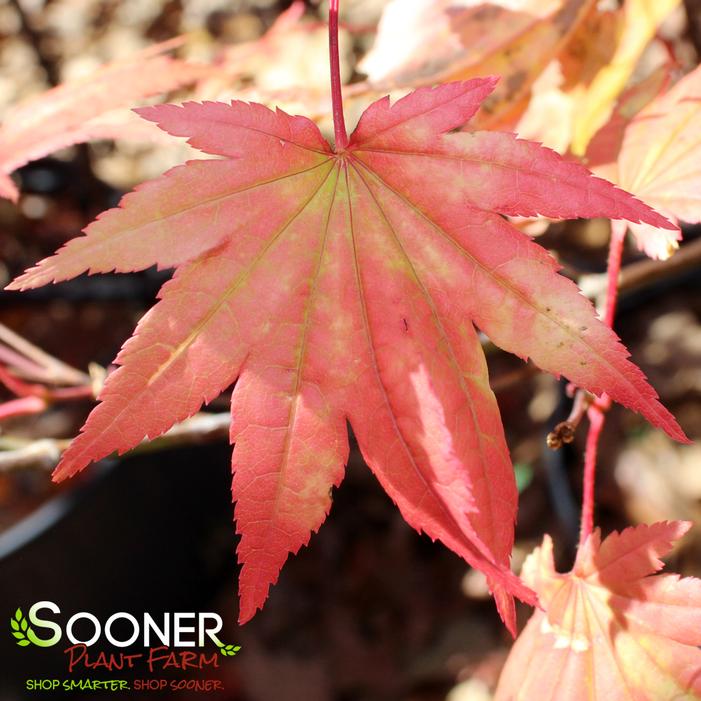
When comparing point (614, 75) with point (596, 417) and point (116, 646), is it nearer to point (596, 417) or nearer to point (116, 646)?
point (596, 417)

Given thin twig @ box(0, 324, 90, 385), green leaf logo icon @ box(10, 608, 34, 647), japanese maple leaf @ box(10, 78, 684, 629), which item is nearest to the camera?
japanese maple leaf @ box(10, 78, 684, 629)

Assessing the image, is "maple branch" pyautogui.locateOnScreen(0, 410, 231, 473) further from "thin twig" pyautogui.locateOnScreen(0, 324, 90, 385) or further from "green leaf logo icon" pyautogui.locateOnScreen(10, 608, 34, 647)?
"green leaf logo icon" pyautogui.locateOnScreen(10, 608, 34, 647)

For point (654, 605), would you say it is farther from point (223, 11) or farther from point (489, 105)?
point (223, 11)

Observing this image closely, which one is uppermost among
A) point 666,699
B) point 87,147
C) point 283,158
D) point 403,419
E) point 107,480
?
point 87,147

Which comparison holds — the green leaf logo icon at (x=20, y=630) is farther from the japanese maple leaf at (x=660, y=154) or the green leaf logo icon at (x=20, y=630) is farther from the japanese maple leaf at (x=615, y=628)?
the japanese maple leaf at (x=660, y=154)

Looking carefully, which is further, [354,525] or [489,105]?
[354,525]

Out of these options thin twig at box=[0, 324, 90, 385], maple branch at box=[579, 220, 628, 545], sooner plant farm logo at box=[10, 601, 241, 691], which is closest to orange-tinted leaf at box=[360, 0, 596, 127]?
maple branch at box=[579, 220, 628, 545]

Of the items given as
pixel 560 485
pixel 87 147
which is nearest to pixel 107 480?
pixel 560 485
